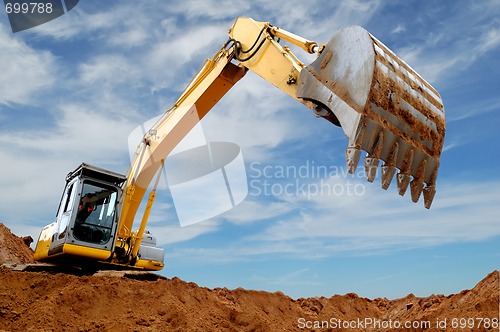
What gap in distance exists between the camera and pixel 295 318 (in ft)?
37.2

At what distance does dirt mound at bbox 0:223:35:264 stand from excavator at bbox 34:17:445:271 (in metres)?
3.66

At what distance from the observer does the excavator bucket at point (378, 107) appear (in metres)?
5.34

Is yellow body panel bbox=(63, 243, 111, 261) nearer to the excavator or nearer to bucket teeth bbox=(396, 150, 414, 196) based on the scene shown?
the excavator

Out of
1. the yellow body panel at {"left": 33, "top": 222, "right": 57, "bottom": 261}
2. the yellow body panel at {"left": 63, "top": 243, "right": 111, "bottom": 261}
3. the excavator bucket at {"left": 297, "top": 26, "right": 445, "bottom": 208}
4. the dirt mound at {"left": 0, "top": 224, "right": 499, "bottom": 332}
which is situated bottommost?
the dirt mound at {"left": 0, "top": 224, "right": 499, "bottom": 332}

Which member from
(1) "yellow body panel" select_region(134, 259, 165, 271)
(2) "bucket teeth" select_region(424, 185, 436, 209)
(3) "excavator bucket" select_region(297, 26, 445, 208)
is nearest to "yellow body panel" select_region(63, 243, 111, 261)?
(1) "yellow body panel" select_region(134, 259, 165, 271)

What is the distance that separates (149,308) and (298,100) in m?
4.51

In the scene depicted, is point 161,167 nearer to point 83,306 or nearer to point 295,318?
point 83,306

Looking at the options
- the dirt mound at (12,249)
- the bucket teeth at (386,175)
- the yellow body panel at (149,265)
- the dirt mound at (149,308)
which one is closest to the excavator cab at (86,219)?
the dirt mound at (149,308)

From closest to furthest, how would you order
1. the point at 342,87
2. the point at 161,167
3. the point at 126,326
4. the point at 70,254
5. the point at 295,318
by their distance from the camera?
the point at 342,87
the point at 126,326
the point at 70,254
the point at 161,167
the point at 295,318

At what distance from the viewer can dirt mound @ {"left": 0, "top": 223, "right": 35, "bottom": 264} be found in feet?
41.2

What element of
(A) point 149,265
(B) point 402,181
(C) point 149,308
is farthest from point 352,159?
(A) point 149,265

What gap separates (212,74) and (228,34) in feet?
2.57

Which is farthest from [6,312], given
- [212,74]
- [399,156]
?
[399,156]

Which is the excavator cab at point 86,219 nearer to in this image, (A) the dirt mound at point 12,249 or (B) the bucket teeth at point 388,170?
(A) the dirt mound at point 12,249
